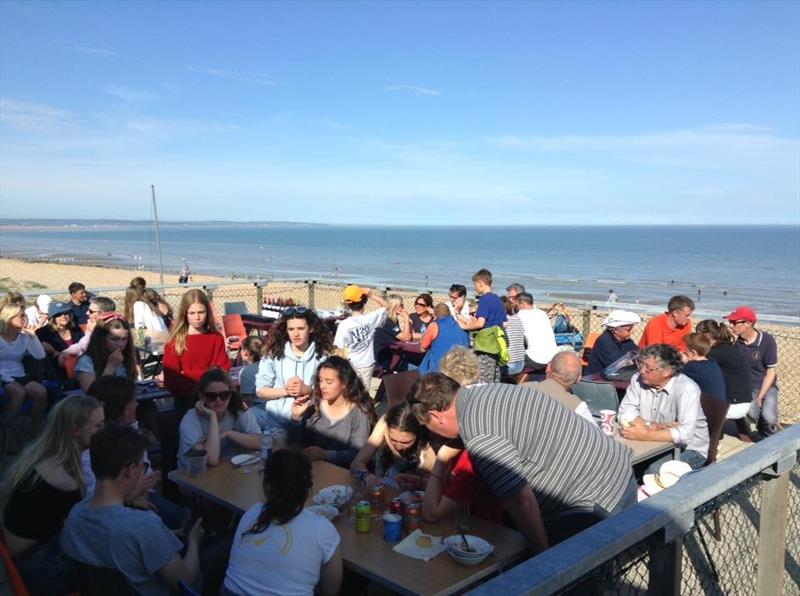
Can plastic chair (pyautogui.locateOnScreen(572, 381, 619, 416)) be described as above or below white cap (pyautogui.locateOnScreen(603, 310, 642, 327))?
below

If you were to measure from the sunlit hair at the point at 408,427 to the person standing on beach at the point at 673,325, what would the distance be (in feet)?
12.8

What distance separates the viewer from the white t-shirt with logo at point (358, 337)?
→ 6598 mm

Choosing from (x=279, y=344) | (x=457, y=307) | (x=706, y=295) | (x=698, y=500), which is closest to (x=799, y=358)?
(x=457, y=307)

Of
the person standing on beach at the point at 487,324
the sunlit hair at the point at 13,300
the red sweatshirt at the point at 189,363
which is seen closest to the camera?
the red sweatshirt at the point at 189,363

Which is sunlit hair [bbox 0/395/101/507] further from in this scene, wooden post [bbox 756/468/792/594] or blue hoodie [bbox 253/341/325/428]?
wooden post [bbox 756/468/792/594]

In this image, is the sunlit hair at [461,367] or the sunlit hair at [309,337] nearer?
the sunlit hair at [461,367]

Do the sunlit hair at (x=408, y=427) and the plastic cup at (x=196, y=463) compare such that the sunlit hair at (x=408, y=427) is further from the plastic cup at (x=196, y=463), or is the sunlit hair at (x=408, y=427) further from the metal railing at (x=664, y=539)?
the metal railing at (x=664, y=539)

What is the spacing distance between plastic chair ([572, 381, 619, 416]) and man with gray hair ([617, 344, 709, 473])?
2.08 feet

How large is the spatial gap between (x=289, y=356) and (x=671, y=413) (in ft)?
9.23

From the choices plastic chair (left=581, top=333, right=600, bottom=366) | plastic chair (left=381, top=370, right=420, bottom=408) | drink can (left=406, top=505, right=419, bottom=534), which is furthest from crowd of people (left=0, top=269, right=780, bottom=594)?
plastic chair (left=381, top=370, right=420, bottom=408)

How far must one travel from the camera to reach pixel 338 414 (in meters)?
4.40

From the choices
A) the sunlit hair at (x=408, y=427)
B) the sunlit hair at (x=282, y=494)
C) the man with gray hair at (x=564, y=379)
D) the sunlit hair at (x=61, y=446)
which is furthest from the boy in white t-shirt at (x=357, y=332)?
the sunlit hair at (x=282, y=494)

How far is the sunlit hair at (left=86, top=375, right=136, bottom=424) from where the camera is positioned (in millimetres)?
3918

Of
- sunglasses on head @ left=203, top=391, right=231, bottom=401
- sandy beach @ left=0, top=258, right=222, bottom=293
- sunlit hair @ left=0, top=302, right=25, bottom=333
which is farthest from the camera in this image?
sandy beach @ left=0, top=258, right=222, bottom=293
